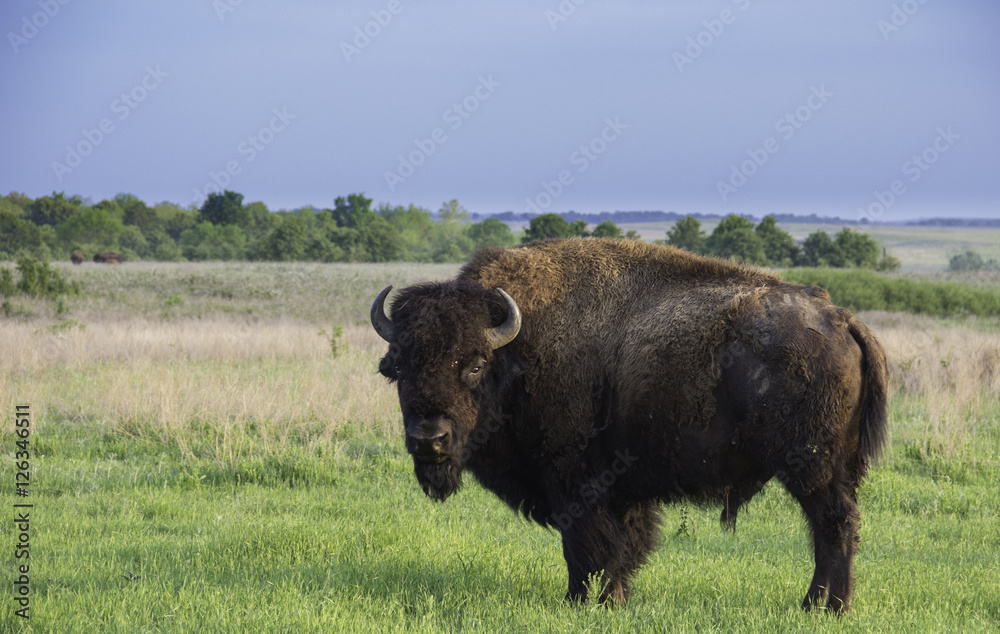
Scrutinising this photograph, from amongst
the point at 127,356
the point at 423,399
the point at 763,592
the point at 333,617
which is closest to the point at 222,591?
the point at 333,617

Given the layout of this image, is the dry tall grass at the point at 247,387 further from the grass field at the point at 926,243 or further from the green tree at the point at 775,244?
the grass field at the point at 926,243

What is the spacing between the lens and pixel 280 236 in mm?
60031

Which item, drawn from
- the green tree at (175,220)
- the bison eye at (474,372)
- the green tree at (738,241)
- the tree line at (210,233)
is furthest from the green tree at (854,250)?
the green tree at (175,220)

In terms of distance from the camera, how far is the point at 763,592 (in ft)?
17.9

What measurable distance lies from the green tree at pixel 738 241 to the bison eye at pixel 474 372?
37.6m

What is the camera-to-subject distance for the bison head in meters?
4.91

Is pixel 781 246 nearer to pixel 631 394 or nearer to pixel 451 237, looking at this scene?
pixel 631 394

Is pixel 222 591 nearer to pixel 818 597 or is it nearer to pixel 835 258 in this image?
pixel 818 597

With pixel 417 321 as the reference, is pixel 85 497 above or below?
below

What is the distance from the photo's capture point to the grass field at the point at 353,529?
489 centimetres

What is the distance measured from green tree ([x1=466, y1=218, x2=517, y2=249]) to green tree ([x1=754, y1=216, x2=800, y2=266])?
129 ft

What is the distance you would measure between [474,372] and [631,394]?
106 centimetres

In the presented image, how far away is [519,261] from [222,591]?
10.1 ft

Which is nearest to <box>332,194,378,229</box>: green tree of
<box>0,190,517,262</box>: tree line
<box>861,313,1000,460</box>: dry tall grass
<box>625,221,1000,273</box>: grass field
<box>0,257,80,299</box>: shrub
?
<box>0,190,517,262</box>: tree line
